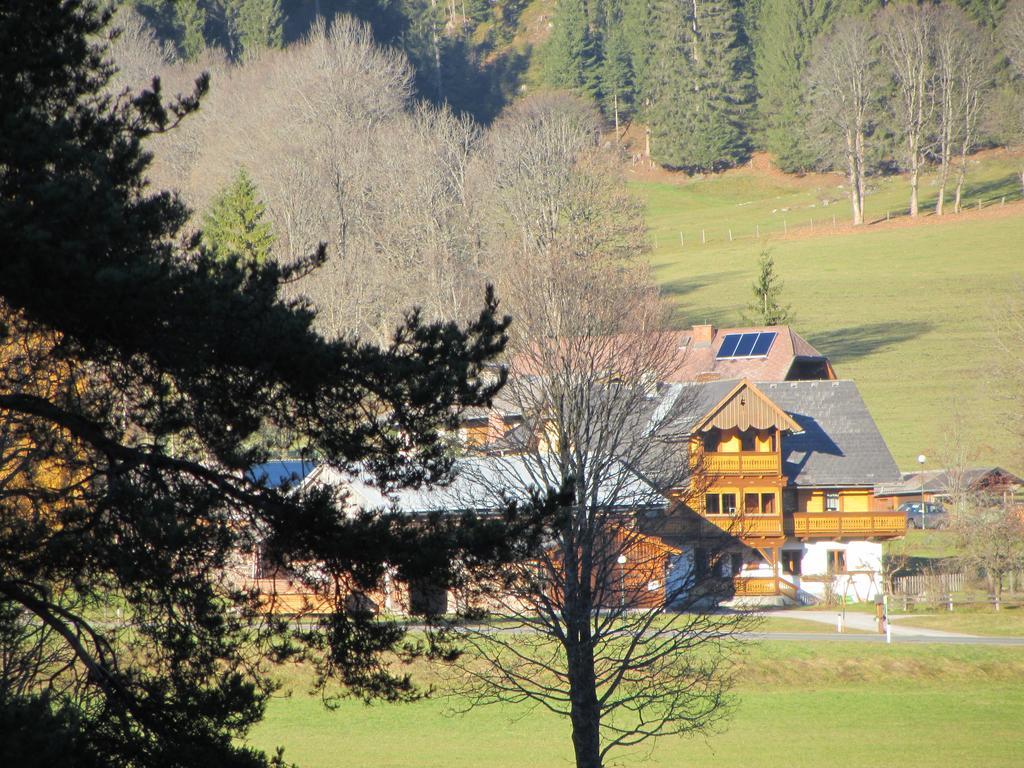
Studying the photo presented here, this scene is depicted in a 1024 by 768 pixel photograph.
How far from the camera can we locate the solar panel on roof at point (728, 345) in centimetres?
4762

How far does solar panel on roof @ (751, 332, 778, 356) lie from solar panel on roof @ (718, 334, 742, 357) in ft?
2.74

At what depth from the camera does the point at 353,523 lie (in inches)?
318

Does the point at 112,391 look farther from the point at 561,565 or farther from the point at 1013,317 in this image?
the point at 1013,317

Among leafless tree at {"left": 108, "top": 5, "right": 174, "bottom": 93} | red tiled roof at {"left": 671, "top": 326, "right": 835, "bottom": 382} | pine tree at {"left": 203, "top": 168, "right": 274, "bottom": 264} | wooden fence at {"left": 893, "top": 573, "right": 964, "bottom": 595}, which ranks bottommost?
wooden fence at {"left": 893, "top": 573, "right": 964, "bottom": 595}

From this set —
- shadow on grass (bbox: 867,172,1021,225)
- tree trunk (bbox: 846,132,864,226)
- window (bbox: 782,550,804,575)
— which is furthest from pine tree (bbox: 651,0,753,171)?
window (bbox: 782,550,804,575)

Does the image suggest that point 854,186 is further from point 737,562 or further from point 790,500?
point 737,562

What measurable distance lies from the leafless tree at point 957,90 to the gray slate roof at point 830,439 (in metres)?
45.4

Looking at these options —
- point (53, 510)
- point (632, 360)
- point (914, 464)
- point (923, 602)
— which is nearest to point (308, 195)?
point (914, 464)

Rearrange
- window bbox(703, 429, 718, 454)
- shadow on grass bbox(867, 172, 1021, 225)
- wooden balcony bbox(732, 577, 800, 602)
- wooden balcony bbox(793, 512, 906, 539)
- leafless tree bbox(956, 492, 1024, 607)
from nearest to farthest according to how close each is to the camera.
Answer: leafless tree bbox(956, 492, 1024, 607) < wooden balcony bbox(732, 577, 800, 602) < window bbox(703, 429, 718, 454) < wooden balcony bbox(793, 512, 906, 539) < shadow on grass bbox(867, 172, 1021, 225)

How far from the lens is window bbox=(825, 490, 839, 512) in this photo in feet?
133

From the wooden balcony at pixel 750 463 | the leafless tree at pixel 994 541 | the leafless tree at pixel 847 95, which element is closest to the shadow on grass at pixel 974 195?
the leafless tree at pixel 847 95

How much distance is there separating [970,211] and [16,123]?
8045 centimetres

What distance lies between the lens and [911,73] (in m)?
89.0

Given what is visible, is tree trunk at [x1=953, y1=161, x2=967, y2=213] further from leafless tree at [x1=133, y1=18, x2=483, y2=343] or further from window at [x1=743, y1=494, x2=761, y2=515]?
window at [x1=743, y1=494, x2=761, y2=515]
